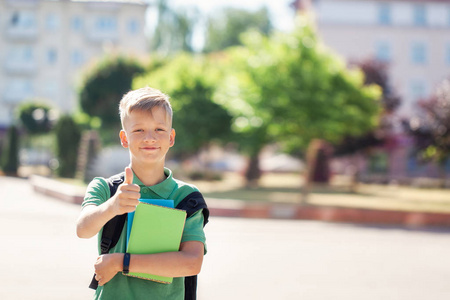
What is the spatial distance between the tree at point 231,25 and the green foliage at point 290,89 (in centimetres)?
5250

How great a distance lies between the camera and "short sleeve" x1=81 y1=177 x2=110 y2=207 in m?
2.24

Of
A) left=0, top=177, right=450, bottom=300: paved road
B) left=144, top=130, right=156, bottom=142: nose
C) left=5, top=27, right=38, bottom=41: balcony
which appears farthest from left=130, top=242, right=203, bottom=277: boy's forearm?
left=5, top=27, right=38, bottom=41: balcony

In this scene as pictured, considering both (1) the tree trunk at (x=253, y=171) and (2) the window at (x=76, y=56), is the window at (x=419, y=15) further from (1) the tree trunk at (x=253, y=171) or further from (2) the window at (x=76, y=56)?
(2) the window at (x=76, y=56)

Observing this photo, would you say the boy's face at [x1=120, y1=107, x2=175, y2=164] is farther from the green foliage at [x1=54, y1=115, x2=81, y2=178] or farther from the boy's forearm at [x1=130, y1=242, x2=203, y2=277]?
the green foliage at [x1=54, y1=115, x2=81, y2=178]

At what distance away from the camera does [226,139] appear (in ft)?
88.3

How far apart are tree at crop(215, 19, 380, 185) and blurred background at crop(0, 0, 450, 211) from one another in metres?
0.05

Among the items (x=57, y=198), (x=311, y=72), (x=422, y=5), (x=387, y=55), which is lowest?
(x=57, y=198)

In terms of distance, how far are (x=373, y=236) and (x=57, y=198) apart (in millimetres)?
10662

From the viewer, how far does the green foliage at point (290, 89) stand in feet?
64.4

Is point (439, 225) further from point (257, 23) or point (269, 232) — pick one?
point (257, 23)

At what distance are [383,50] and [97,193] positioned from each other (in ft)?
172

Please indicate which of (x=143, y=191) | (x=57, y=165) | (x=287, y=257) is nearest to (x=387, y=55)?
(x=57, y=165)

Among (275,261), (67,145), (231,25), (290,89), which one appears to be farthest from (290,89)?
(231,25)

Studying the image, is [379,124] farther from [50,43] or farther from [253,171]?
[50,43]
